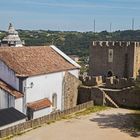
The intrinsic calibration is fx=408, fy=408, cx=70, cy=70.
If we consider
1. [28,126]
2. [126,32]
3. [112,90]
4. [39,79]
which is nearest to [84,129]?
[28,126]

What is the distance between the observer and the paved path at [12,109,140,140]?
1323 inches

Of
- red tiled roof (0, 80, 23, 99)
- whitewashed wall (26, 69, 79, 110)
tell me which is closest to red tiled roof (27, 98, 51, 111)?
whitewashed wall (26, 69, 79, 110)

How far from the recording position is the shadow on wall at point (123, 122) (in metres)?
36.2

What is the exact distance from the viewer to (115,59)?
5153cm

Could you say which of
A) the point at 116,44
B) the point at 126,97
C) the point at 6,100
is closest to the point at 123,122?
the point at 126,97

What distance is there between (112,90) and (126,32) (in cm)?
14014

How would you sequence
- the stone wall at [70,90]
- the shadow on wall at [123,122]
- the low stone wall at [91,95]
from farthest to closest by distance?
1. the stone wall at [70,90]
2. the low stone wall at [91,95]
3. the shadow on wall at [123,122]

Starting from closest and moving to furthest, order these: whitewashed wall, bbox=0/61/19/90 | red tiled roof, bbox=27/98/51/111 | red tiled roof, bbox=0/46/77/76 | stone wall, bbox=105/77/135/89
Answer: whitewashed wall, bbox=0/61/19/90, red tiled roof, bbox=27/98/51/111, red tiled roof, bbox=0/46/77/76, stone wall, bbox=105/77/135/89

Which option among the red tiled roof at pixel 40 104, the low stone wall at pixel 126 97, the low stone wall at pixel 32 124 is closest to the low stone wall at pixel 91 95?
the low stone wall at pixel 126 97

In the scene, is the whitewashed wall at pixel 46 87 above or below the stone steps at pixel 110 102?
above

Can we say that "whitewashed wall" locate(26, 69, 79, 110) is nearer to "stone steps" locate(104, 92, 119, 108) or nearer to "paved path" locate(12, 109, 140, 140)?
"paved path" locate(12, 109, 140, 140)

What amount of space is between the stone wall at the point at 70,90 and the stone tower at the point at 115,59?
522 cm

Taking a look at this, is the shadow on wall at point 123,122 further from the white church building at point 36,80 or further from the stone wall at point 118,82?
the white church building at point 36,80

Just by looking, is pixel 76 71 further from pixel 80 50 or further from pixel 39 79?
pixel 80 50
